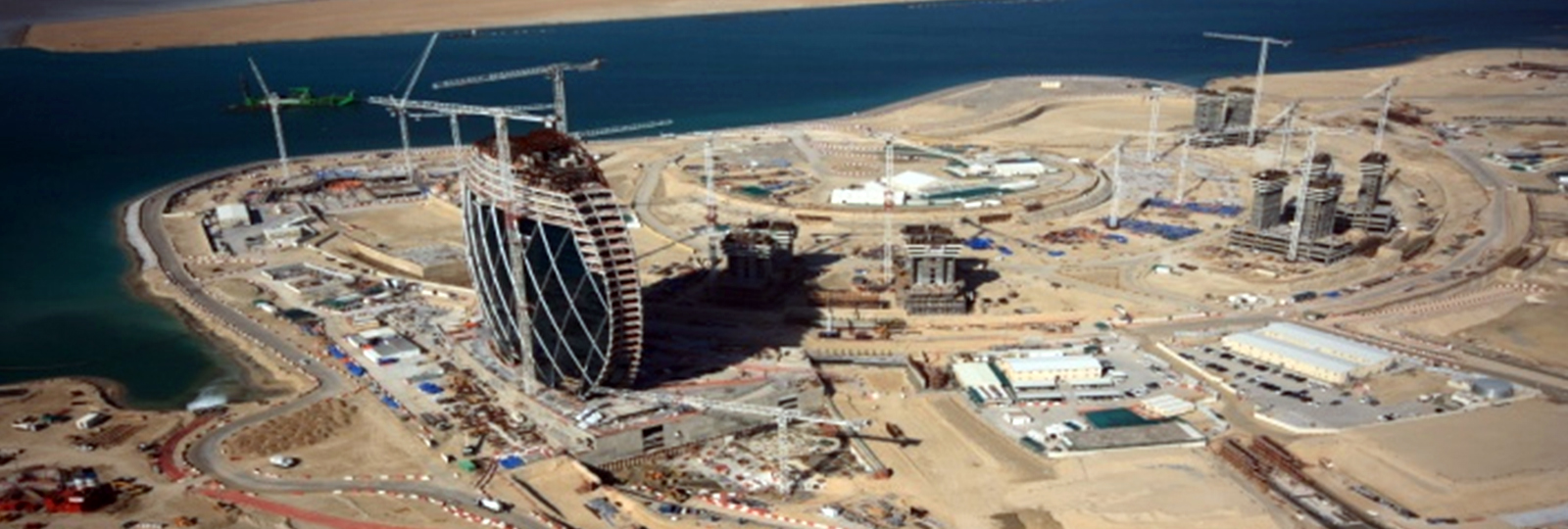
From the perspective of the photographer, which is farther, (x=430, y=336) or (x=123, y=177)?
(x=123, y=177)

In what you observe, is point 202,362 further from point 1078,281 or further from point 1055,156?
point 1055,156

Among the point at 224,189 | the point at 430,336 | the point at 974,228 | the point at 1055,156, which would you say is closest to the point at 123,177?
the point at 224,189

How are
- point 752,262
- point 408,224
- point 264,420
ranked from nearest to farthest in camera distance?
point 264,420 → point 752,262 → point 408,224

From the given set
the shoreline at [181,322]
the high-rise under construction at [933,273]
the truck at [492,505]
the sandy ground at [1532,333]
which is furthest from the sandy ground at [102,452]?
the sandy ground at [1532,333]

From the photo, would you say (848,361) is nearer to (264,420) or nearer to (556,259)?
(556,259)

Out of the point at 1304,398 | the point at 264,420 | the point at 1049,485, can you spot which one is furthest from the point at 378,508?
the point at 1304,398

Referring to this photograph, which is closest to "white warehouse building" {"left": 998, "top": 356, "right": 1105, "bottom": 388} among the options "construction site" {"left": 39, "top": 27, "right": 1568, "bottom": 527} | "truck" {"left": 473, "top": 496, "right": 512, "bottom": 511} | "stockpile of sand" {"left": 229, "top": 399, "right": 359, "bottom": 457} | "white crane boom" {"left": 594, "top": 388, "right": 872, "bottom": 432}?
"construction site" {"left": 39, "top": 27, "right": 1568, "bottom": 527}
